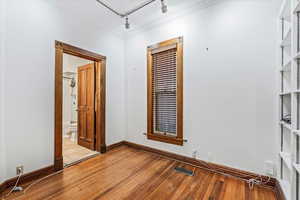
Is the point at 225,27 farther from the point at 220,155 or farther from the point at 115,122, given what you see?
the point at 115,122

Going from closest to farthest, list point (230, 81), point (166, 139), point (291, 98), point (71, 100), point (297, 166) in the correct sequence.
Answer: point (297, 166), point (291, 98), point (230, 81), point (166, 139), point (71, 100)

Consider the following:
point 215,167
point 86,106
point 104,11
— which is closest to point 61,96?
point 86,106

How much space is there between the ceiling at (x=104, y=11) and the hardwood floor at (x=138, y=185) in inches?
101

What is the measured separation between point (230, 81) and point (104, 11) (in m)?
2.58

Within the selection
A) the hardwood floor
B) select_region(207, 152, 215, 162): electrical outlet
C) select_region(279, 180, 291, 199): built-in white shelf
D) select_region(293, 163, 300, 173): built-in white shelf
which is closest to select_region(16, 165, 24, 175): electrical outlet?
the hardwood floor

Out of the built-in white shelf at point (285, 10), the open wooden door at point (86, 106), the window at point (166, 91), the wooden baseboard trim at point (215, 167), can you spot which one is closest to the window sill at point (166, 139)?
the window at point (166, 91)

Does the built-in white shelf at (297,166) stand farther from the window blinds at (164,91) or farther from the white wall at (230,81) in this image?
the window blinds at (164,91)

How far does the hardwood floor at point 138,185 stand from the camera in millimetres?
1609

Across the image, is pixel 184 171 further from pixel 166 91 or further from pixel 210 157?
pixel 166 91

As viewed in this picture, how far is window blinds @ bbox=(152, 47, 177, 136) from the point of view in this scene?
2678 mm

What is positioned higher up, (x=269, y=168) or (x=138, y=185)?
(x=269, y=168)

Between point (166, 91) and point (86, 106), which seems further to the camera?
point (86, 106)

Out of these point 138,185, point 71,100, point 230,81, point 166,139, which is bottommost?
point 138,185

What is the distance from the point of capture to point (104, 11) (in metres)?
2.59
